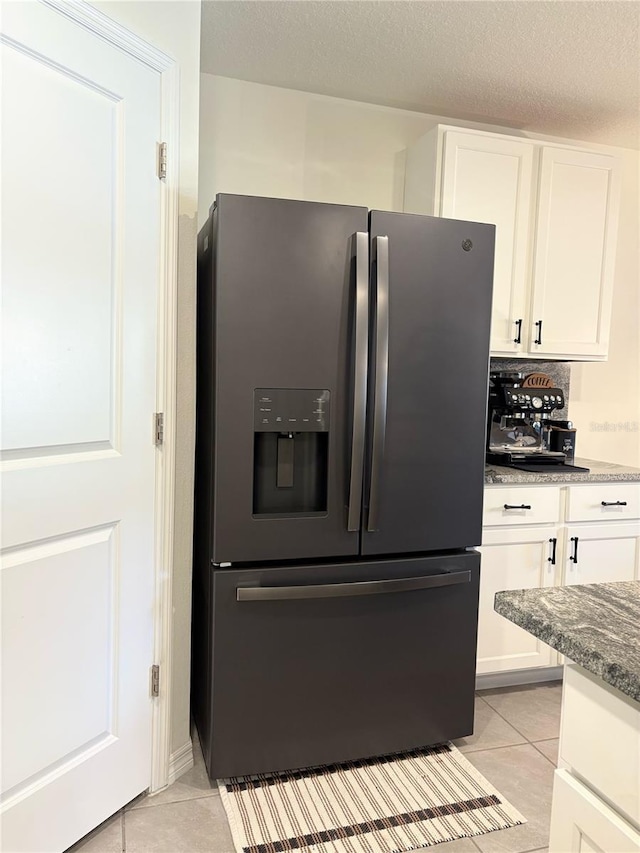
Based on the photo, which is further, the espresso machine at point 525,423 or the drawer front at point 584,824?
the espresso machine at point 525,423

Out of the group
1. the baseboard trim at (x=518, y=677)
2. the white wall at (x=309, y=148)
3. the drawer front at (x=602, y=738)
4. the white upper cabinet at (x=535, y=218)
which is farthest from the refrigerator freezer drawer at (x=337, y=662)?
the white wall at (x=309, y=148)

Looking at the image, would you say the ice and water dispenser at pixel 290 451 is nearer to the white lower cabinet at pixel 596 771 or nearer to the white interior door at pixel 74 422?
the white interior door at pixel 74 422

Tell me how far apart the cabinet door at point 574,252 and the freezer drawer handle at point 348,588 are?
4.13ft

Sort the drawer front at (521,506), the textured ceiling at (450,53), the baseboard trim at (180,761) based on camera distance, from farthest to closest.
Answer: the drawer front at (521,506)
the textured ceiling at (450,53)
the baseboard trim at (180,761)

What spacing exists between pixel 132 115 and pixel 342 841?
2.06m

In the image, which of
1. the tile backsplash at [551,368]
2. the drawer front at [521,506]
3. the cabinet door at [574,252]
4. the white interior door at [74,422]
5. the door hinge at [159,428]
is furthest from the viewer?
the tile backsplash at [551,368]

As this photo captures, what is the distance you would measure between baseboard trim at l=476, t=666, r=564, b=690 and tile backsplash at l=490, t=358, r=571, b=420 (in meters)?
1.24

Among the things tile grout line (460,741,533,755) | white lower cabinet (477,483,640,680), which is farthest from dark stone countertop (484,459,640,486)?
tile grout line (460,741,533,755)

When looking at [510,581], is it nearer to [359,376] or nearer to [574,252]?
[359,376]

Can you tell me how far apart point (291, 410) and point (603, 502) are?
1540mm

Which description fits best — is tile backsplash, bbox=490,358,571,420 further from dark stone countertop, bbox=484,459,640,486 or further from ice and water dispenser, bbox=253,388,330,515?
ice and water dispenser, bbox=253,388,330,515

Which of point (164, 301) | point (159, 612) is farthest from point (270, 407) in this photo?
point (159, 612)

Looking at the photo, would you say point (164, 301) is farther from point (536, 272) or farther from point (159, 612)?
point (536, 272)

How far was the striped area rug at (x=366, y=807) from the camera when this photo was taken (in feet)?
5.77
